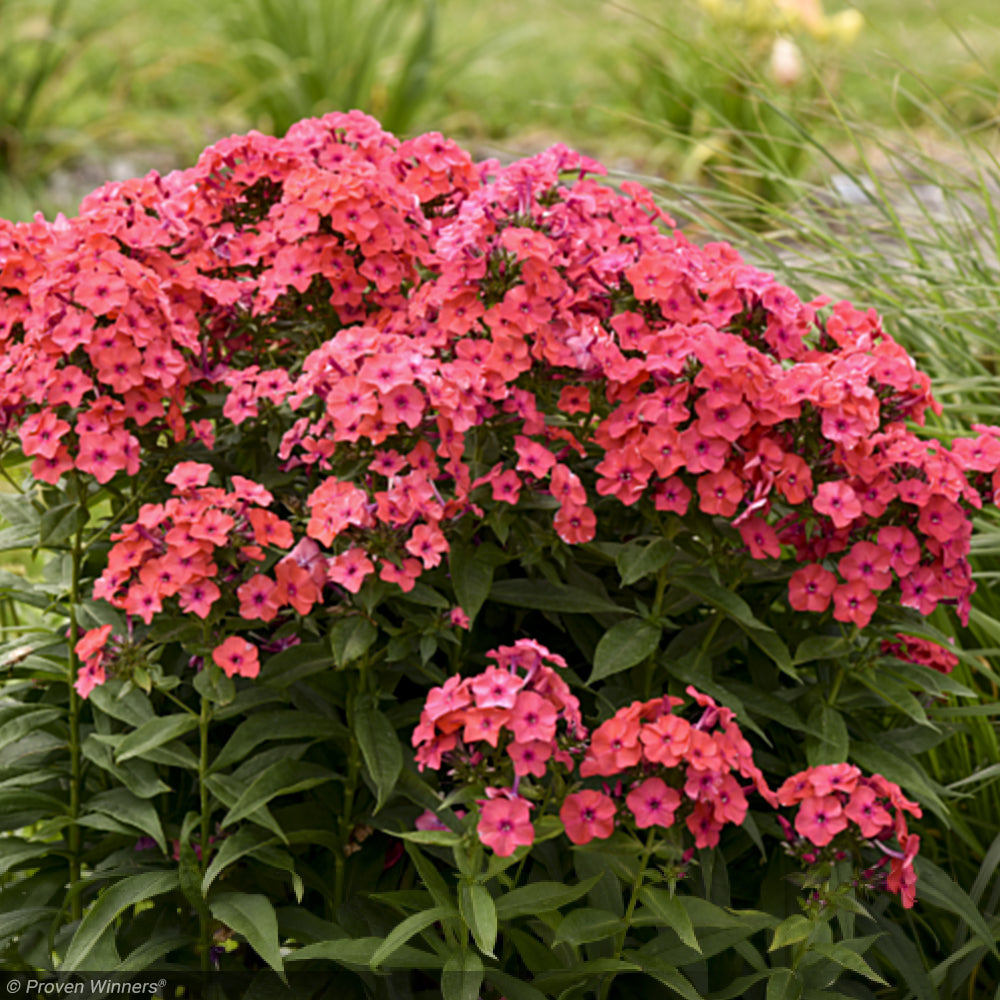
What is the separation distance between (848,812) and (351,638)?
2.44 ft

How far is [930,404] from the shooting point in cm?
206

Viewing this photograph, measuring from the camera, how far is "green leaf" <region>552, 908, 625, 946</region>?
1651 millimetres

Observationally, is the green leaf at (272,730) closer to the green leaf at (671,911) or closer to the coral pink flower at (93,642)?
the coral pink flower at (93,642)

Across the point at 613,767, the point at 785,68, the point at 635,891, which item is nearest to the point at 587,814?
the point at 613,767

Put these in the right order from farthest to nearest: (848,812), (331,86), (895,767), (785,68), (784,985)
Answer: (331,86), (785,68), (895,767), (784,985), (848,812)

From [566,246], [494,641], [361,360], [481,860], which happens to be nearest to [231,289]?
[361,360]

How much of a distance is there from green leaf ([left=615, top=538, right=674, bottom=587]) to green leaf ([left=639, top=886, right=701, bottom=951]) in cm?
47

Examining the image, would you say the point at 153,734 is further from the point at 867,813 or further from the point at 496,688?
the point at 867,813

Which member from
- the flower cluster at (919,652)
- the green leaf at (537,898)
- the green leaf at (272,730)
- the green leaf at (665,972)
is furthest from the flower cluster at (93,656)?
the flower cluster at (919,652)

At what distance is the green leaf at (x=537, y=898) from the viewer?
65.7 inches

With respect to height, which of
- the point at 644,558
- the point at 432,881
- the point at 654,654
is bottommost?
the point at 432,881

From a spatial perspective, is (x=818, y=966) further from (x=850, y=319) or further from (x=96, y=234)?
(x=96, y=234)

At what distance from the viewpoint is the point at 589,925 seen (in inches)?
→ 65.6

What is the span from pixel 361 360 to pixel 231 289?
15.4 inches
